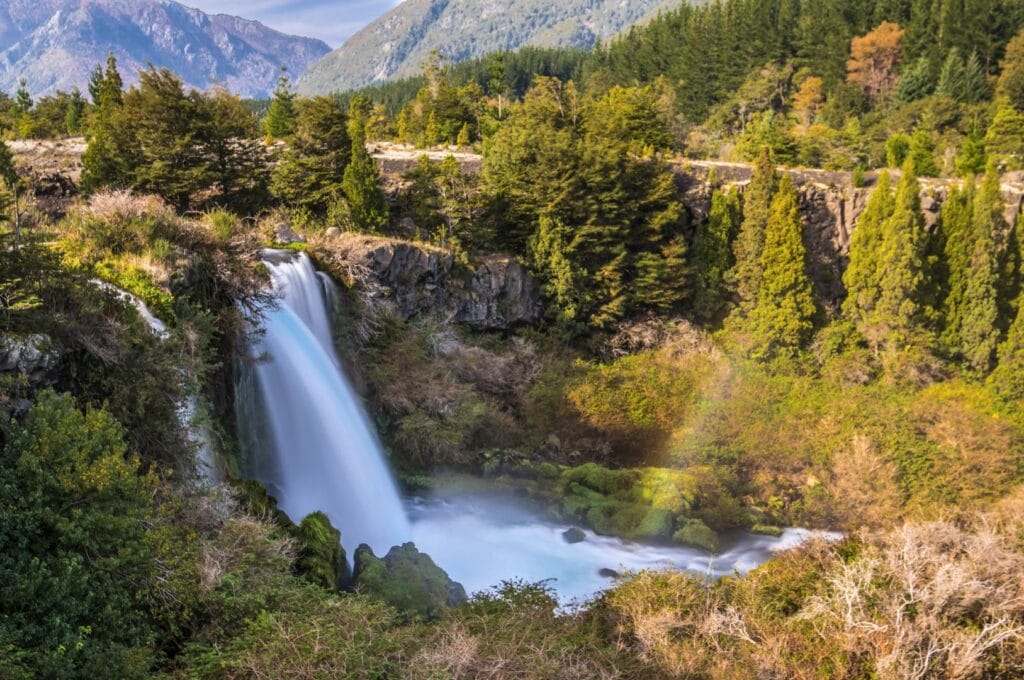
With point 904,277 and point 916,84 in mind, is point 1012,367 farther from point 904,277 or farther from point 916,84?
point 916,84

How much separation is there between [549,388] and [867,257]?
1193 centimetres

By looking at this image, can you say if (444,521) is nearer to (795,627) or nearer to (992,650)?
(795,627)

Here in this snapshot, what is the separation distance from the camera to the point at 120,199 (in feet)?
41.5

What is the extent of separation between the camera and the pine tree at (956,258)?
21891 millimetres

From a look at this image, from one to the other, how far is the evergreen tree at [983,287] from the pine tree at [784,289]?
4689mm

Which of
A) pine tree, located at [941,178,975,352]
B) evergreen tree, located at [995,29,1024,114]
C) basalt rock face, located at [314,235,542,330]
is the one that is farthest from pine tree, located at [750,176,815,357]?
evergreen tree, located at [995,29,1024,114]

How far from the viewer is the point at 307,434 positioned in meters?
13.8

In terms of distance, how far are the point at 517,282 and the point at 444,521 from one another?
10413mm

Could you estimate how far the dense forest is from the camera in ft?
21.1

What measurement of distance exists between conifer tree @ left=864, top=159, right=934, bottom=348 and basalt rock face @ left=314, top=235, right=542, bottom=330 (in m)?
11.4

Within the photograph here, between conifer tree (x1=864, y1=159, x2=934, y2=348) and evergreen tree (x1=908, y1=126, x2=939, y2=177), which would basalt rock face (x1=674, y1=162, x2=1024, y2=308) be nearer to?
evergreen tree (x1=908, y1=126, x2=939, y2=177)

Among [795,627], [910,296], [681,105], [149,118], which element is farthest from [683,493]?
[681,105]

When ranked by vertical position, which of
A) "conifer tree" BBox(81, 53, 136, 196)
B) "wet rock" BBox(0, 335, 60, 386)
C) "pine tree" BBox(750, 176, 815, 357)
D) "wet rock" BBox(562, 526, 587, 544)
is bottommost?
"wet rock" BBox(562, 526, 587, 544)

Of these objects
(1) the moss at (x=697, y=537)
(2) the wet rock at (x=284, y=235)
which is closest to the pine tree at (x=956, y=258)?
(1) the moss at (x=697, y=537)
